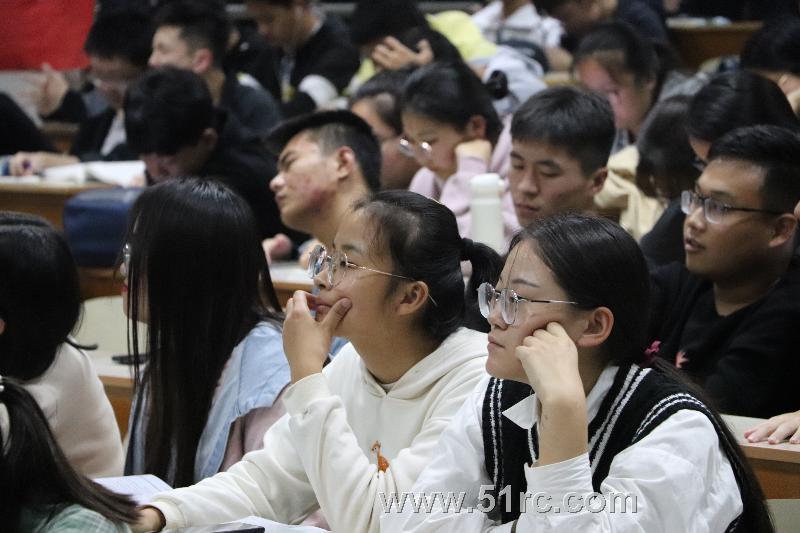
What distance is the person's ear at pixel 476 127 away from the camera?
403cm

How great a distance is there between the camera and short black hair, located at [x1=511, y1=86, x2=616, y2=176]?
10.5 feet

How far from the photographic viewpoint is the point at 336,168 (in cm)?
339

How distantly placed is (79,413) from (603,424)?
1184 mm

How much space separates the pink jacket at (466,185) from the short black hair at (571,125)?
0.40 meters

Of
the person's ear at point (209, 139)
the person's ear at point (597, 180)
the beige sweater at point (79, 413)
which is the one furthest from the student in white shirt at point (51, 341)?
the person's ear at point (209, 139)

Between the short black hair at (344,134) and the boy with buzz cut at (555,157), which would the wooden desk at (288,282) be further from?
the boy with buzz cut at (555,157)

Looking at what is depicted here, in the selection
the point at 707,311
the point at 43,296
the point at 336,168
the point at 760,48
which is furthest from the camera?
the point at 760,48

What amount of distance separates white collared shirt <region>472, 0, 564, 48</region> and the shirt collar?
4.07 metres

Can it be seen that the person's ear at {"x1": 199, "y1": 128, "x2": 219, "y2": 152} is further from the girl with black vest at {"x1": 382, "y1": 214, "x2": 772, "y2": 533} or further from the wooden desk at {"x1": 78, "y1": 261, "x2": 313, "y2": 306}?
the girl with black vest at {"x1": 382, "y1": 214, "x2": 772, "y2": 533}

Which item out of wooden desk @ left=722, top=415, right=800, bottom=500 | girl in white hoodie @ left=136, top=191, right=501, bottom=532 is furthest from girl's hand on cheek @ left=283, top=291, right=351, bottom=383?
wooden desk @ left=722, top=415, right=800, bottom=500

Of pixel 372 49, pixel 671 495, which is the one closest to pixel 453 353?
pixel 671 495

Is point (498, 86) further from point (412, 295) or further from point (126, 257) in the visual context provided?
point (412, 295)

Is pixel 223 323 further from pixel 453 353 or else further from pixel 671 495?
pixel 671 495

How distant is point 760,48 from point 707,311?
1565 mm
